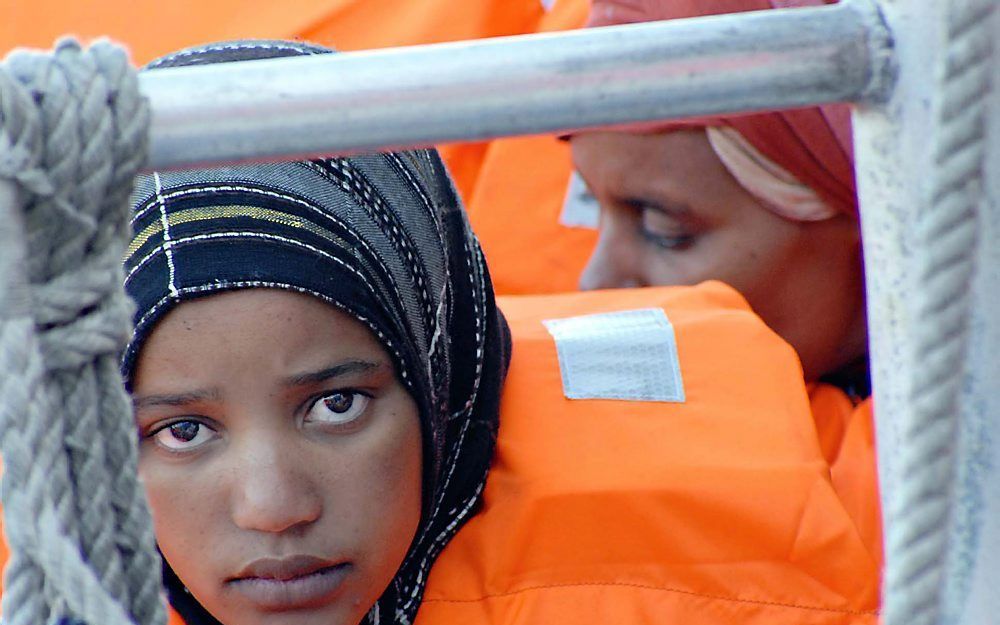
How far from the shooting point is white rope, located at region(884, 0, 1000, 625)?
0.71 meters

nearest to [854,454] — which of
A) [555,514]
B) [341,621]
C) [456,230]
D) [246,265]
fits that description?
[555,514]

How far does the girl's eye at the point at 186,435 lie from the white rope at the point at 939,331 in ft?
2.22

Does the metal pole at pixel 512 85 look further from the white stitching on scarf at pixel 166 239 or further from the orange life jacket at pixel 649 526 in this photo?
the orange life jacket at pixel 649 526

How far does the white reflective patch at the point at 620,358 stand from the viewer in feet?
5.26

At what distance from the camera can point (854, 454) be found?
183 centimetres

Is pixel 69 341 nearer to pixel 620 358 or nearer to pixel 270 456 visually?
pixel 270 456

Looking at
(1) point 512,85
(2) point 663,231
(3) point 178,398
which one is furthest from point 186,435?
(2) point 663,231

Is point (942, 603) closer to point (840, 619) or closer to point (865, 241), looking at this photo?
point (865, 241)

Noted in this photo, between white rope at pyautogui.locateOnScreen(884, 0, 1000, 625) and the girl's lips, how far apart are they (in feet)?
2.06

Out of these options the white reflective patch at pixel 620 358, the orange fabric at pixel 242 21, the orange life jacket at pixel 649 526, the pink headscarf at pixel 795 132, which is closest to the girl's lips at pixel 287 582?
the orange life jacket at pixel 649 526


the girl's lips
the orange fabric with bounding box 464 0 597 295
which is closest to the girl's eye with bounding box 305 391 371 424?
the girl's lips

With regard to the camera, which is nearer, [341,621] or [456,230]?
[341,621]

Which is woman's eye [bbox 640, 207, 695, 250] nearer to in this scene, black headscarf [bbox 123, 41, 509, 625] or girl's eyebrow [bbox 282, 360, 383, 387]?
black headscarf [bbox 123, 41, 509, 625]

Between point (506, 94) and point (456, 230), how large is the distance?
770 millimetres
